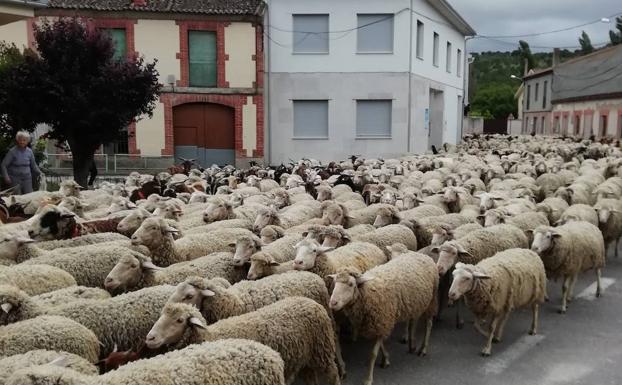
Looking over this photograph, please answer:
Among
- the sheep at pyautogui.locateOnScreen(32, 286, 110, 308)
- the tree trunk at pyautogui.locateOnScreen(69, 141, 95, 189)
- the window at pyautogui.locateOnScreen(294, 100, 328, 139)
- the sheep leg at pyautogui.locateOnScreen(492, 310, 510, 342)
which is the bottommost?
the sheep leg at pyautogui.locateOnScreen(492, 310, 510, 342)

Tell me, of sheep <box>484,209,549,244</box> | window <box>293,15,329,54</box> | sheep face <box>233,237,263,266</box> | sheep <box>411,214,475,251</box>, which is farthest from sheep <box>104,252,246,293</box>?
window <box>293,15,329,54</box>

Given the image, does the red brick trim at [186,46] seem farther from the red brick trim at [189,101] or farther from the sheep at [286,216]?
the sheep at [286,216]

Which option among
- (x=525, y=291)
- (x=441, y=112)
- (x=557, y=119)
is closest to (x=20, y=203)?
(x=525, y=291)

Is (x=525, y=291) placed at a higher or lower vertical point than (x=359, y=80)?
lower

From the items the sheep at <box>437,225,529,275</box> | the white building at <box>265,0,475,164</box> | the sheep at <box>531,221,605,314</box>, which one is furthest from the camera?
the white building at <box>265,0,475,164</box>

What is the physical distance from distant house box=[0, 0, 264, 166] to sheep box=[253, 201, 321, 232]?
13.7 metres

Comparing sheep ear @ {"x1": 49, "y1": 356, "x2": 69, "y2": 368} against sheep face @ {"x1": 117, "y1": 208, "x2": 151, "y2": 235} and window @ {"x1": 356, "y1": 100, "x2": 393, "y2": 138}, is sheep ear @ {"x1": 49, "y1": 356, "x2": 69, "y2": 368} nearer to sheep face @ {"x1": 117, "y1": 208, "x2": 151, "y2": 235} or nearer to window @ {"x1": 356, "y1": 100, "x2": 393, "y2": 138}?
sheep face @ {"x1": 117, "y1": 208, "x2": 151, "y2": 235}

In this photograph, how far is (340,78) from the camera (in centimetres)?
2339

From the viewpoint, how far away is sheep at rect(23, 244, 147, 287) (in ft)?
20.0

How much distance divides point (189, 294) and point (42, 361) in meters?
1.34

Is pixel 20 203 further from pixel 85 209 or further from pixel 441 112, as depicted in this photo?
pixel 441 112

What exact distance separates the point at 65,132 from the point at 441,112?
1954 centimetres

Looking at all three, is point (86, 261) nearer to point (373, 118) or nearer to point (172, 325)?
point (172, 325)

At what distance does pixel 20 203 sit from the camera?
31.6 ft
